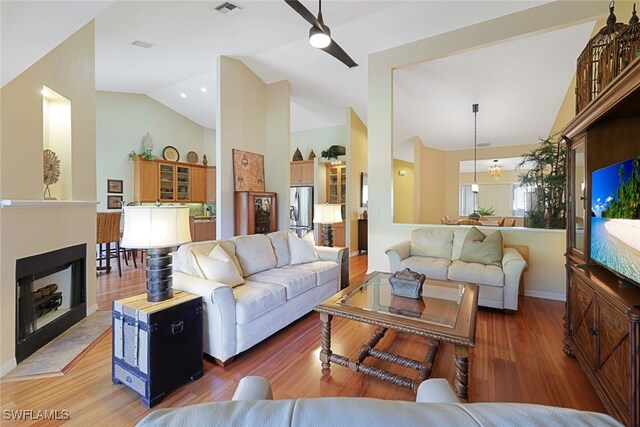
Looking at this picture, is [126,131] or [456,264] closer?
[456,264]

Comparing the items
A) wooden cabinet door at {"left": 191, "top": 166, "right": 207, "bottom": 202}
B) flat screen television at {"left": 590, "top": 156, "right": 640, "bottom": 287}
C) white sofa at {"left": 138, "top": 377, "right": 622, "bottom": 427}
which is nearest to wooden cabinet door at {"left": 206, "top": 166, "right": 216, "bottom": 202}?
wooden cabinet door at {"left": 191, "top": 166, "right": 207, "bottom": 202}

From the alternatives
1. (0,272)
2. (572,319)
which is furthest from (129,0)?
(572,319)

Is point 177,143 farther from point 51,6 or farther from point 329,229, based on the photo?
point 51,6

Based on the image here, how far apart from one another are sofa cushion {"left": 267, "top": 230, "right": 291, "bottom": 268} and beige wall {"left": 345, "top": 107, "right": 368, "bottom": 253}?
10.2 feet

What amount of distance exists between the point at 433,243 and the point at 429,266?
614 millimetres

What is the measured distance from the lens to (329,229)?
450 cm

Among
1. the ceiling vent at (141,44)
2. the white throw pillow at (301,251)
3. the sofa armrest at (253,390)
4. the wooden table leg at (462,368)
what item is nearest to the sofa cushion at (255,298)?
the white throw pillow at (301,251)

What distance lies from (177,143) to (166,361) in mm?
6720

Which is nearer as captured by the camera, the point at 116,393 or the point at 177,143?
the point at 116,393

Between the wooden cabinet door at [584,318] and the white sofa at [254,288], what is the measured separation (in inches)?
84.5

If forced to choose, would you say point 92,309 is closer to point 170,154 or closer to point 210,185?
point 170,154

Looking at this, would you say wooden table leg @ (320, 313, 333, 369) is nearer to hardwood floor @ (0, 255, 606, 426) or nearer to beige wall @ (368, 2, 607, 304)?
hardwood floor @ (0, 255, 606, 426)

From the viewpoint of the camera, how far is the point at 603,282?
1.71m

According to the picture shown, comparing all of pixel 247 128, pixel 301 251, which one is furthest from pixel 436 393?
pixel 247 128
